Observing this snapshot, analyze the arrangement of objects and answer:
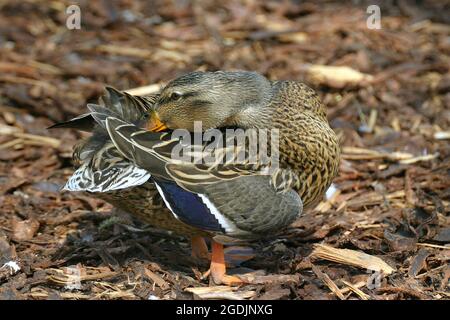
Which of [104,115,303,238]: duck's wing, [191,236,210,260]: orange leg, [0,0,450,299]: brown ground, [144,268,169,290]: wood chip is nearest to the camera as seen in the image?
[104,115,303,238]: duck's wing

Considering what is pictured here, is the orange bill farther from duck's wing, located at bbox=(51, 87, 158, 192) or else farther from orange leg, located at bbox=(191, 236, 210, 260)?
orange leg, located at bbox=(191, 236, 210, 260)

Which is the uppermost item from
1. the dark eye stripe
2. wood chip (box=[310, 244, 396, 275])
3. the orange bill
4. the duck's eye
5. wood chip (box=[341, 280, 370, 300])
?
the duck's eye

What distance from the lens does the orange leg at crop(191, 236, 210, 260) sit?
5910 millimetres

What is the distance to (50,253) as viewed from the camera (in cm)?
582

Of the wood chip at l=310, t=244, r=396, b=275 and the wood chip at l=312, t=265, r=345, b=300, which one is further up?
the wood chip at l=310, t=244, r=396, b=275

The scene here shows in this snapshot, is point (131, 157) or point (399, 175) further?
point (399, 175)

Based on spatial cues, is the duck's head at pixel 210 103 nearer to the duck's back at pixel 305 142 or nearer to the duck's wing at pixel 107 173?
the duck's back at pixel 305 142

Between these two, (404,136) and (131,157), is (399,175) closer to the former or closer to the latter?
(404,136)

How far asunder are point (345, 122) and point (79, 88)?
2554 millimetres

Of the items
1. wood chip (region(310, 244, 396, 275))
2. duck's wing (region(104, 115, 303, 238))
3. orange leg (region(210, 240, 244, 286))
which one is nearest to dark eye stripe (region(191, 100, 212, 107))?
duck's wing (region(104, 115, 303, 238))

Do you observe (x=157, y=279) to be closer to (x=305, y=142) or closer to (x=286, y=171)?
(x=286, y=171)

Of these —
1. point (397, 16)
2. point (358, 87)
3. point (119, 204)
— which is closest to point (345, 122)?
point (358, 87)

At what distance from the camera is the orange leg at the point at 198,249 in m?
5.91
